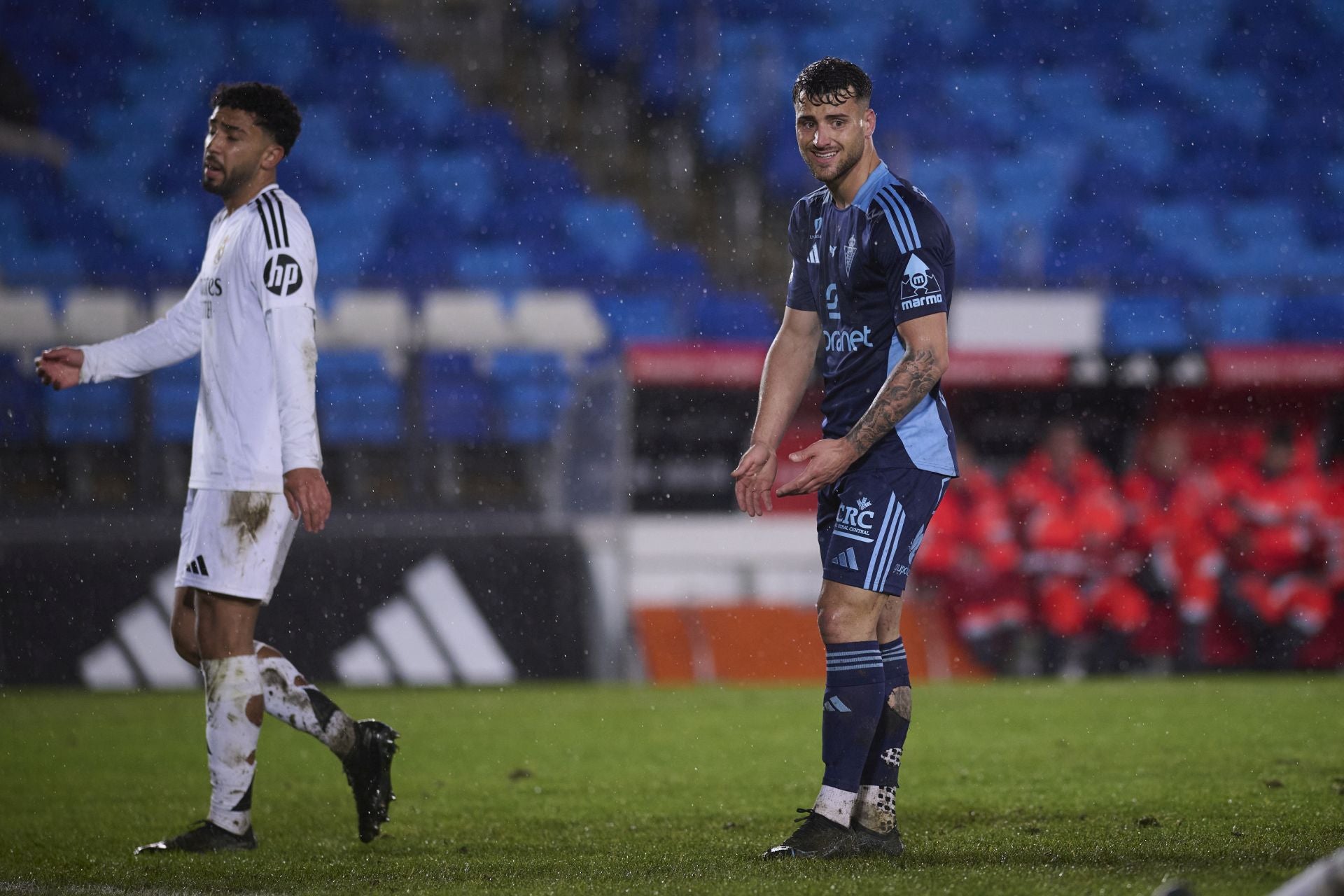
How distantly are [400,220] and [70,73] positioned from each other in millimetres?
4077

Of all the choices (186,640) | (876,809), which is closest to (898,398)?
(876,809)

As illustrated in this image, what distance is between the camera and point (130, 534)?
9.09m

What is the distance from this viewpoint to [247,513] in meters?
4.09

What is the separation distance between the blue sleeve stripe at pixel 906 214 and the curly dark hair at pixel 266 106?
167cm

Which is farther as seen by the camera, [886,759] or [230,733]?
[230,733]

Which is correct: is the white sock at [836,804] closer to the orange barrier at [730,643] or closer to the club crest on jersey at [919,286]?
the club crest on jersey at [919,286]

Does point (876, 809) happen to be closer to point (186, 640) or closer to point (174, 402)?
point (186, 640)

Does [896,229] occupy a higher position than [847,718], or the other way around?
[896,229]

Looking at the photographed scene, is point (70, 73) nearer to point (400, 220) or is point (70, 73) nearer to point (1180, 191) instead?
point (400, 220)

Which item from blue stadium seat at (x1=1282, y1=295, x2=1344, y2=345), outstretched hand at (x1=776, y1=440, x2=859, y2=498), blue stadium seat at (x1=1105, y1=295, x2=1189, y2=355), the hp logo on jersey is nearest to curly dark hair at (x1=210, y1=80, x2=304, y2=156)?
the hp logo on jersey

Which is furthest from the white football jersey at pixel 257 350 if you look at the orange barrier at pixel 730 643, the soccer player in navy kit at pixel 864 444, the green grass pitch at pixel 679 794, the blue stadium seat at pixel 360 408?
the blue stadium seat at pixel 360 408

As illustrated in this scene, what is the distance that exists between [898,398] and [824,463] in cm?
24

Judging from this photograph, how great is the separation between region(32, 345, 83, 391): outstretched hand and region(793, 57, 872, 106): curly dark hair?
7.15 ft

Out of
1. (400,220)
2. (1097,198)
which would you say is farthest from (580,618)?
(1097,198)
